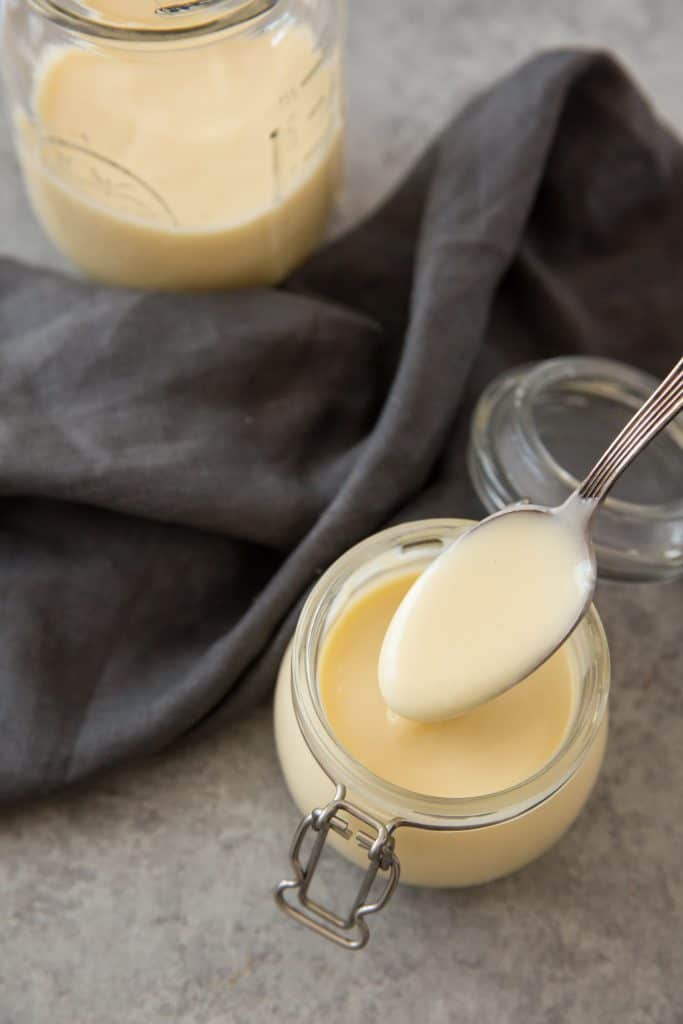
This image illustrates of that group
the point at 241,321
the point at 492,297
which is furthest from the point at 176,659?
the point at 492,297

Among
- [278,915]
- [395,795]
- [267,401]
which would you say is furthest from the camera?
[267,401]

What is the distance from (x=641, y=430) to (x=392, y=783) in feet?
0.76

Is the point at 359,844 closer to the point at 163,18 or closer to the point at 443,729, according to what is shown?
the point at 443,729

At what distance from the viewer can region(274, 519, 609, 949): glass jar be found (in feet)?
1.95

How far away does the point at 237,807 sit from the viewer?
738 millimetres

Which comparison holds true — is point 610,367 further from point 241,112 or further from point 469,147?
point 241,112

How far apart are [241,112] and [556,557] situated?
14.4 inches

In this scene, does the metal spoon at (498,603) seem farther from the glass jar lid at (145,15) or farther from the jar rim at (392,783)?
the glass jar lid at (145,15)

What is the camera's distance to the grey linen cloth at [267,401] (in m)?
0.74

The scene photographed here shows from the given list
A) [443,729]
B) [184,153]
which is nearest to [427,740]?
[443,729]

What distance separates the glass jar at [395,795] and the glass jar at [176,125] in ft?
0.90

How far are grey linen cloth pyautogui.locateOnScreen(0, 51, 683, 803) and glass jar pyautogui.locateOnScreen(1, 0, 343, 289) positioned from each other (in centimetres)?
4

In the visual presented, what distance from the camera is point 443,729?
646 millimetres

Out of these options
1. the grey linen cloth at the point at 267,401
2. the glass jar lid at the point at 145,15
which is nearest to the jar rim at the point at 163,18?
the glass jar lid at the point at 145,15
